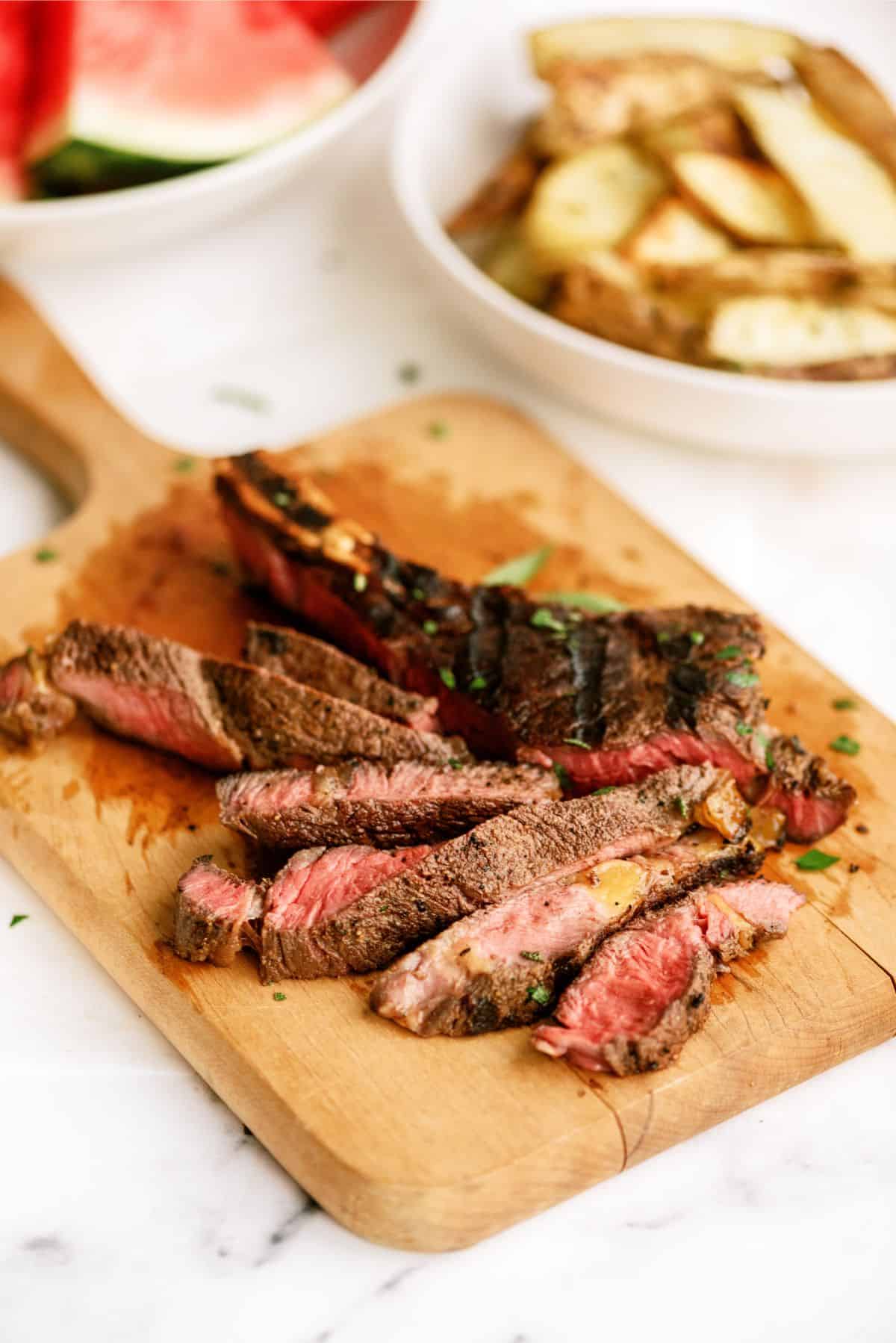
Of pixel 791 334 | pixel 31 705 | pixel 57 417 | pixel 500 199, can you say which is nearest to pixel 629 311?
pixel 791 334

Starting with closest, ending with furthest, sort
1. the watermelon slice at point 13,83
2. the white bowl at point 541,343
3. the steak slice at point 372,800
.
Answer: the steak slice at point 372,800 → the white bowl at point 541,343 → the watermelon slice at point 13,83

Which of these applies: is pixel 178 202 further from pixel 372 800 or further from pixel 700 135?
pixel 372 800

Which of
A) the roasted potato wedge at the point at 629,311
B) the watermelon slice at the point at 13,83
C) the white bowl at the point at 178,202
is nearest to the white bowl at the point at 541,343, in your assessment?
the roasted potato wedge at the point at 629,311

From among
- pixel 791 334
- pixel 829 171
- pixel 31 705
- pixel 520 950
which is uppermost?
pixel 31 705

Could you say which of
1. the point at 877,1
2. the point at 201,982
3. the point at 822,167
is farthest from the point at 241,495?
the point at 877,1

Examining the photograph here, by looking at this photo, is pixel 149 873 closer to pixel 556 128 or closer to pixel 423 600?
pixel 423 600

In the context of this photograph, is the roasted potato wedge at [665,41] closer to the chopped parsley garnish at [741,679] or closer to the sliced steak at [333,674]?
the sliced steak at [333,674]
